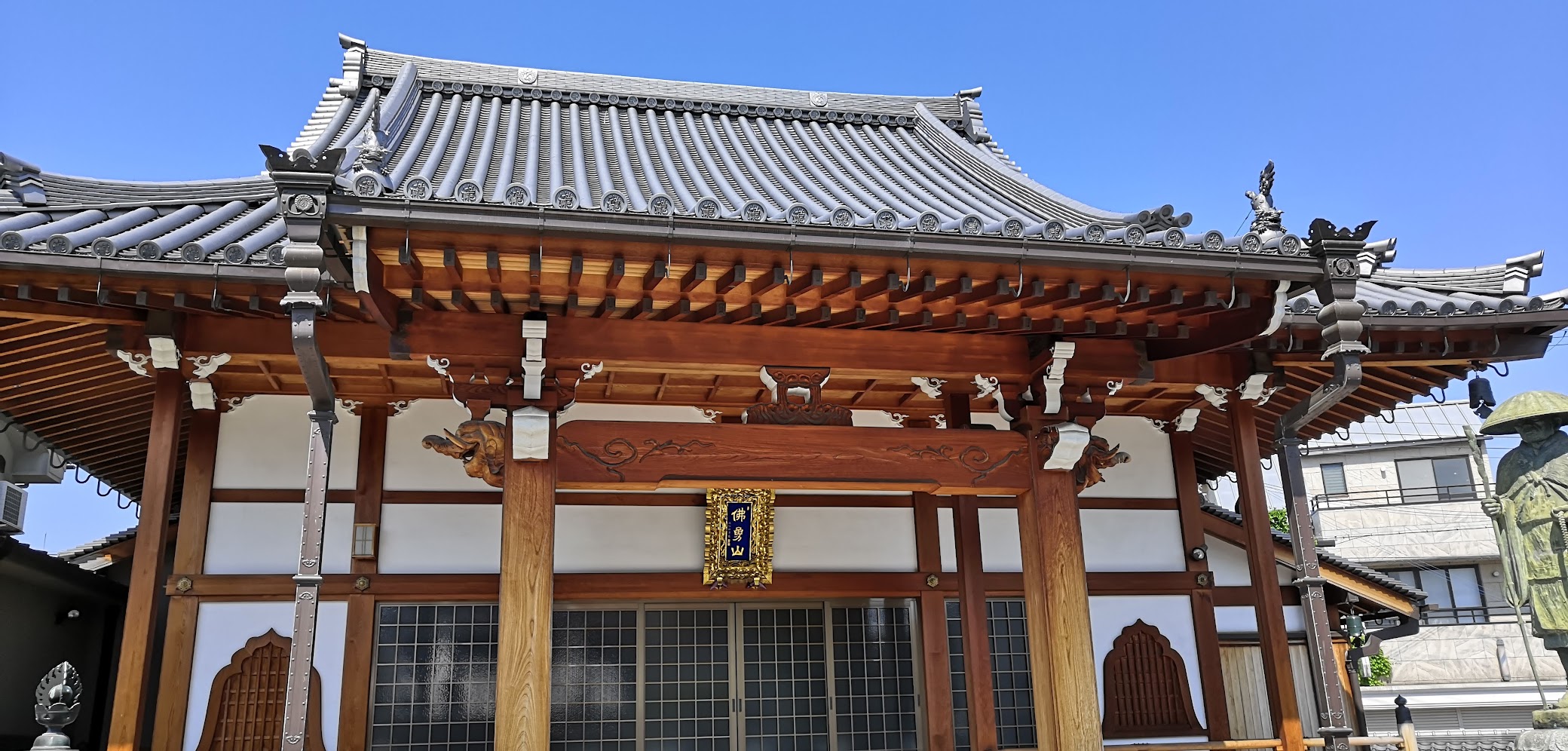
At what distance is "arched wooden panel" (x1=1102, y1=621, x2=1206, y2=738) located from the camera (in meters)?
8.48

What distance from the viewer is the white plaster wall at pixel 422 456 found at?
8.03m

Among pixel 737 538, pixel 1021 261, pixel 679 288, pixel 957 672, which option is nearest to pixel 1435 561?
pixel 957 672

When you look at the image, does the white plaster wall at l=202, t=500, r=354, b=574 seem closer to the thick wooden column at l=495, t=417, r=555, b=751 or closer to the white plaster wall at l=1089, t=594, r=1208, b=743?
the thick wooden column at l=495, t=417, r=555, b=751

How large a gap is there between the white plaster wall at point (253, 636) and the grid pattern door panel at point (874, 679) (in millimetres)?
3745

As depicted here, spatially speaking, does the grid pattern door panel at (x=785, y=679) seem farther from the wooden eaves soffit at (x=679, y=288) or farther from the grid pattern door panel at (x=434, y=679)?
the grid pattern door panel at (x=434, y=679)

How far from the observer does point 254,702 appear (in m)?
7.27

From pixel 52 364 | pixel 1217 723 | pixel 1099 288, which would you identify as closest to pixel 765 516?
pixel 1099 288

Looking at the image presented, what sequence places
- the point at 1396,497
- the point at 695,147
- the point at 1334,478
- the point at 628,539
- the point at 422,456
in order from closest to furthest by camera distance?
the point at 422,456 < the point at 628,539 < the point at 695,147 < the point at 1396,497 < the point at 1334,478

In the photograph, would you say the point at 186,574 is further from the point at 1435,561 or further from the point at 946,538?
the point at 1435,561

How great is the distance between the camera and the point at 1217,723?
8.52 meters

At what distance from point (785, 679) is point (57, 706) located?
4.97m

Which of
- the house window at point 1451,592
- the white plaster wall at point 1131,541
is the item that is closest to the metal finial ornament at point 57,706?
the white plaster wall at point 1131,541

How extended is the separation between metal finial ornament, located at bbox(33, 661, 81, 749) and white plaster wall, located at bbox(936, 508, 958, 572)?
19.7 feet

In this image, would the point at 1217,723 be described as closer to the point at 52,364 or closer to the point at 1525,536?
the point at 1525,536
